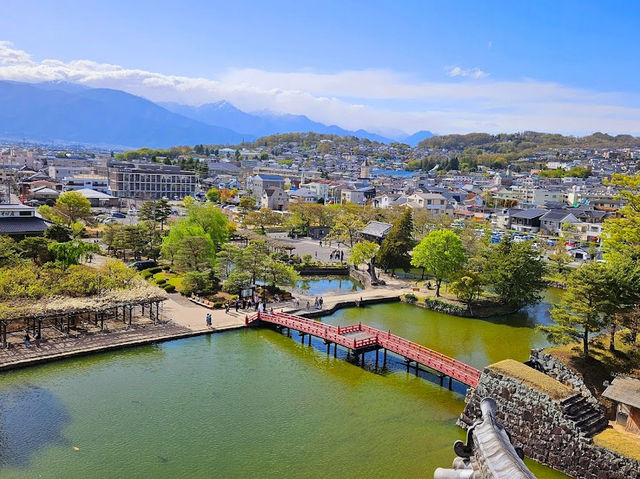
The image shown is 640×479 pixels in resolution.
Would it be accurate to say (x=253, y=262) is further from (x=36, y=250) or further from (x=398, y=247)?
(x=398, y=247)

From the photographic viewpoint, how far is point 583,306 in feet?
61.8

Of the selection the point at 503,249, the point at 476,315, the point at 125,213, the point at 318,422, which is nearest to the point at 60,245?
the point at 318,422

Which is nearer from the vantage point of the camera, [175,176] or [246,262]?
[246,262]

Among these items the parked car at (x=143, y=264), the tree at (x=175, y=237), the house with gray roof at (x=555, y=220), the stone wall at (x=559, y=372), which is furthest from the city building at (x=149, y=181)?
the stone wall at (x=559, y=372)

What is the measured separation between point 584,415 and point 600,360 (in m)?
4.28

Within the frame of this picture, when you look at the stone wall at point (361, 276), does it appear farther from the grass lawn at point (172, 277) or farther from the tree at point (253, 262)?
the grass lawn at point (172, 277)

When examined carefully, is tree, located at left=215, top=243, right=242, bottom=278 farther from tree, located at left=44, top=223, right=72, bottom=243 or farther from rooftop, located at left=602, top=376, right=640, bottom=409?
rooftop, located at left=602, top=376, right=640, bottom=409

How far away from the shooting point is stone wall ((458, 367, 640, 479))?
45.6 ft

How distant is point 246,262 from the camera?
29344 millimetres

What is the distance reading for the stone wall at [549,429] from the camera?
45.6 feet

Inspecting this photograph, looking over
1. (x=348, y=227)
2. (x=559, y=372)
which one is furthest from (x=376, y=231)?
(x=559, y=372)

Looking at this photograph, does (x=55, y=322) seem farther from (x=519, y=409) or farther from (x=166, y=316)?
(x=519, y=409)

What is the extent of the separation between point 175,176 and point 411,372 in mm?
69507

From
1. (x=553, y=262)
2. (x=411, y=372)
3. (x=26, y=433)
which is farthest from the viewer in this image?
(x=553, y=262)
